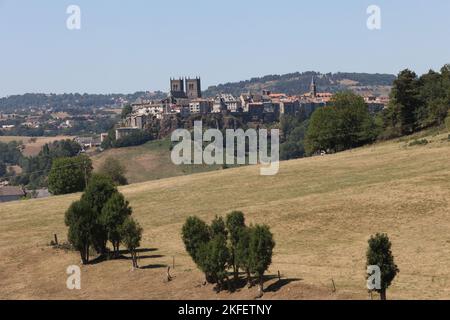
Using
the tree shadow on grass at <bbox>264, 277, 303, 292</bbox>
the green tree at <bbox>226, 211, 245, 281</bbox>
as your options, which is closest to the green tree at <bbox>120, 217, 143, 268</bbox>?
the green tree at <bbox>226, 211, 245, 281</bbox>

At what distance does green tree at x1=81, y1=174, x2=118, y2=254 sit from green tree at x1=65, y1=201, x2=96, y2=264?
27.1 inches

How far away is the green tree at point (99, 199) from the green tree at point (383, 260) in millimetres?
26526

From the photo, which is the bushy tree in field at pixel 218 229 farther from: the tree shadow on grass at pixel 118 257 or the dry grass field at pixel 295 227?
the tree shadow on grass at pixel 118 257

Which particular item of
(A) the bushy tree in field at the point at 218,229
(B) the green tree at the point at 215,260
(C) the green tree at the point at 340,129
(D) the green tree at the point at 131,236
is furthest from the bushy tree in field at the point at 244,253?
(C) the green tree at the point at 340,129

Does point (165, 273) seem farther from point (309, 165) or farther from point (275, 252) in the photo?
point (309, 165)

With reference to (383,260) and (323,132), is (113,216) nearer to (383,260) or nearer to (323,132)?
(383,260)

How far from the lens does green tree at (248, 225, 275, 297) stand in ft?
150

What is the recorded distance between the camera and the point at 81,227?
61.0 meters

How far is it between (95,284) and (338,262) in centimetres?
1635

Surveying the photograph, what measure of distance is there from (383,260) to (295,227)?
2548 centimetres

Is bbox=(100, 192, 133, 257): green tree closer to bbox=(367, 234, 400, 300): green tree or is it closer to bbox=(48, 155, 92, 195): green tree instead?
bbox=(367, 234, 400, 300): green tree

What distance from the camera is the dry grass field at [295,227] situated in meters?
48.7

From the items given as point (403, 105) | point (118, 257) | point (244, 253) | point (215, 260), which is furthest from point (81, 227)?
point (403, 105)
